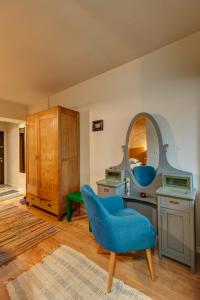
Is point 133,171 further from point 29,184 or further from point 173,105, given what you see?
point 29,184

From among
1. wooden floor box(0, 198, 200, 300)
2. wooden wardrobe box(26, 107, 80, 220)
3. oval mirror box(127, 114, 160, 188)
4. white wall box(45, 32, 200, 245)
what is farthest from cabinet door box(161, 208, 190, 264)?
wooden wardrobe box(26, 107, 80, 220)

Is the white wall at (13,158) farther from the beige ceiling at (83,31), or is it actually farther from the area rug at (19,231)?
the beige ceiling at (83,31)

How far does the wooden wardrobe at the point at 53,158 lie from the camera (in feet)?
9.07

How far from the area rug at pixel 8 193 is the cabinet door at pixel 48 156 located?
1622 millimetres

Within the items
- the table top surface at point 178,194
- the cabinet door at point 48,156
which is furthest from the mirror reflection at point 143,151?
the cabinet door at point 48,156

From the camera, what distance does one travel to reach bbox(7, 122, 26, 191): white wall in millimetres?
4971

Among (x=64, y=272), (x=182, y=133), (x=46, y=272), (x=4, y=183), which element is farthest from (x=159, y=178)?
(x=4, y=183)

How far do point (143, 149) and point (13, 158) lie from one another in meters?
4.70

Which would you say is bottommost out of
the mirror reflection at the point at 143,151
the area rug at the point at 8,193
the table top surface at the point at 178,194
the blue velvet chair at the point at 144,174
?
the area rug at the point at 8,193

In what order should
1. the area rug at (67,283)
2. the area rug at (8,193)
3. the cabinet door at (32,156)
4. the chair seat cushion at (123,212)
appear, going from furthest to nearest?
the area rug at (8,193) → the cabinet door at (32,156) → the chair seat cushion at (123,212) → the area rug at (67,283)

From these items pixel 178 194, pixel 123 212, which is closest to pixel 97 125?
pixel 123 212

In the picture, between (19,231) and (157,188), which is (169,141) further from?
(19,231)

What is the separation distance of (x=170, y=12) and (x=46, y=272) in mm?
2921

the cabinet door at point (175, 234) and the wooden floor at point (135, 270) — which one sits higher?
the cabinet door at point (175, 234)
